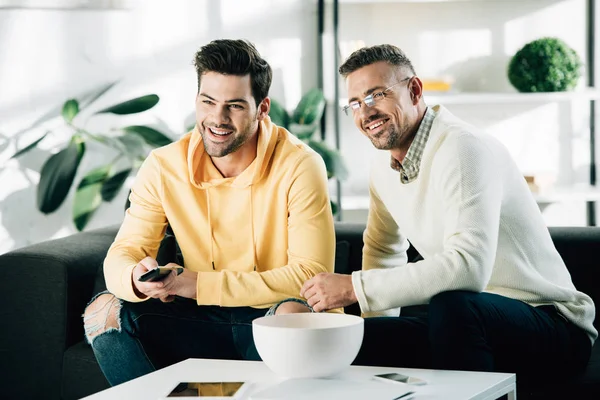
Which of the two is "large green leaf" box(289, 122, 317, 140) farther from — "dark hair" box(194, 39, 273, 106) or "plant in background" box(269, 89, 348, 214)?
"dark hair" box(194, 39, 273, 106)

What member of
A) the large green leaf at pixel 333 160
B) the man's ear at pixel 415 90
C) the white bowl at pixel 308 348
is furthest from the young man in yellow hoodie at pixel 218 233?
the large green leaf at pixel 333 160

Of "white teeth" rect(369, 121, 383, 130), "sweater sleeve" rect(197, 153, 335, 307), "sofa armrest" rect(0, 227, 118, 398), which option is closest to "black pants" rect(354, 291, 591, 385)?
"sweater sleeve" rect(197, 153, 335, 307)

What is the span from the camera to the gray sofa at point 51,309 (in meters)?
2.41

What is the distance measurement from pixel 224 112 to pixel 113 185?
69.5 inches

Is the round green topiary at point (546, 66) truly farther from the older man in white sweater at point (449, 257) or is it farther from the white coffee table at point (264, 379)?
the white coffee table at point (264, 379)

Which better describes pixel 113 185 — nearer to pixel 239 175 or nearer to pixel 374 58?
pixel 239 175

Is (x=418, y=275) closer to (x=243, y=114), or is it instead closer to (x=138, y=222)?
(x=243, y=114)

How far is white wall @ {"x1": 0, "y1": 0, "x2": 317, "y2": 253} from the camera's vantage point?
12.5 ft

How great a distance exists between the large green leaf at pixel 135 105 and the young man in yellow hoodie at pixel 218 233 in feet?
4.87

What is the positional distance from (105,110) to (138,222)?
161cm

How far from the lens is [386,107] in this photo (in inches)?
81.8

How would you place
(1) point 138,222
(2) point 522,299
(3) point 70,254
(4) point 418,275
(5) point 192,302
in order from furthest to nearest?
(3) point 70,254
(1) point 138,222
(5) point 192,302
(2) point 522,299
(4) point 418,275

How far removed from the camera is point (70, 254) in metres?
2.50

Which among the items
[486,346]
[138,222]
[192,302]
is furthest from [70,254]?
[486,346]
